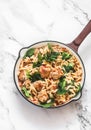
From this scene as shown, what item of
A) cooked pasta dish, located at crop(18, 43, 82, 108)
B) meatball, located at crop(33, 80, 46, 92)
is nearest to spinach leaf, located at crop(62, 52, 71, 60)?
cooked pasta dish, located at crop(18, 43, 82, 108)

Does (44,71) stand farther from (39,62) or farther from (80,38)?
(80,38)

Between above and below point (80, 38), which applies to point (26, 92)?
below

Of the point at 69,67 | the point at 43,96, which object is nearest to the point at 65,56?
the point at 69,67

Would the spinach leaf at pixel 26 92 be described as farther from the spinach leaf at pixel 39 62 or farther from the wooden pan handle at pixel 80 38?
the wooden pan handle at pixel 80 38

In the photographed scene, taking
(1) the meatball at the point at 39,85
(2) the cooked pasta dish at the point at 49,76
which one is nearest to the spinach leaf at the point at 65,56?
(2) the cooked pasta dish at the point at 49,76

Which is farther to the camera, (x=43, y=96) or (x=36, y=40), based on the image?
(x=36, y=40)
